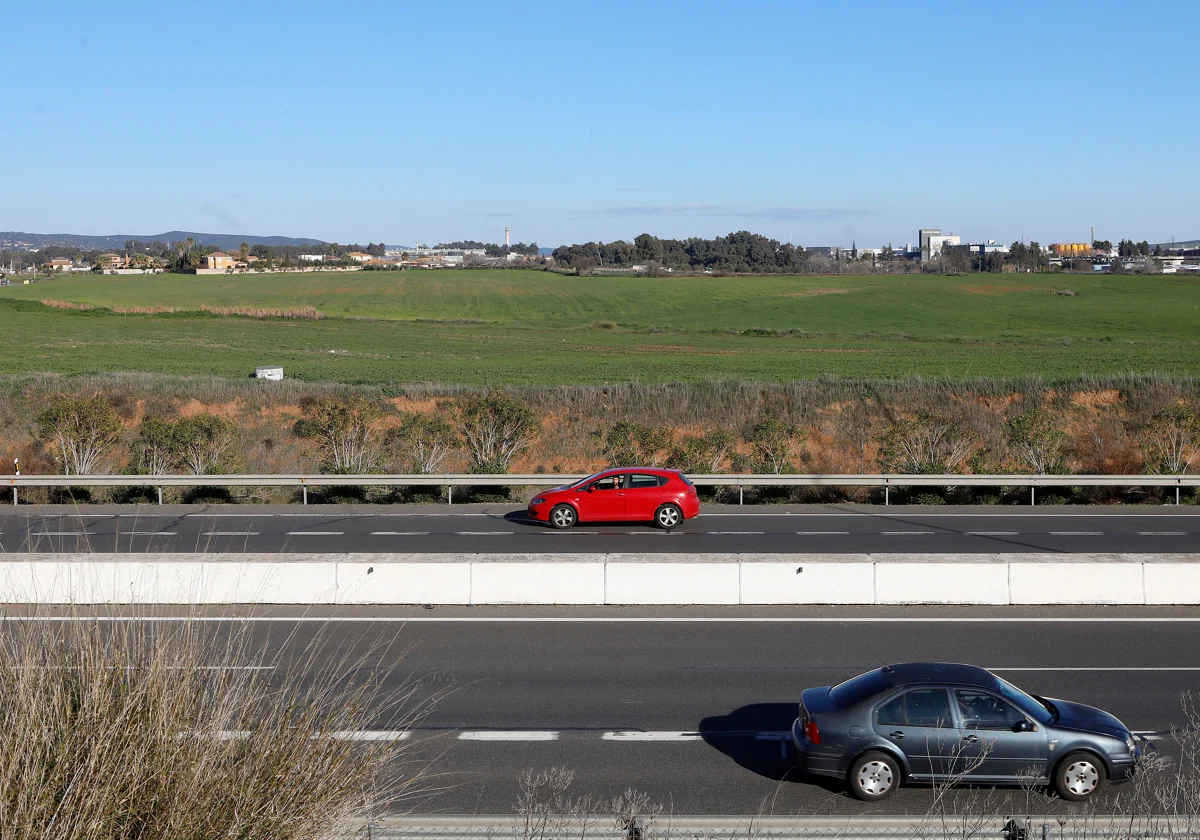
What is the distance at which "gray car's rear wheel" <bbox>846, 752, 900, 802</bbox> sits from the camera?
27.8 feet

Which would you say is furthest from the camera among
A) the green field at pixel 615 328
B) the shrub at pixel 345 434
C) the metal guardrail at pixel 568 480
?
the green field at pixel 615 328

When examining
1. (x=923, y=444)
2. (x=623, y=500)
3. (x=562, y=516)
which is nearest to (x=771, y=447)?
(x=923, y=444)

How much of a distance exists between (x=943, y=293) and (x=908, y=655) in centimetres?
9992

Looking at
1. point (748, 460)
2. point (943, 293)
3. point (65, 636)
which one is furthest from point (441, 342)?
point (65, 636)

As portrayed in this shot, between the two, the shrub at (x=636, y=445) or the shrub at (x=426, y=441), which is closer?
the shrub at (x=636, y=445)

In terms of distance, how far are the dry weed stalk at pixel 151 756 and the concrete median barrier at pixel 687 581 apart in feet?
27.4

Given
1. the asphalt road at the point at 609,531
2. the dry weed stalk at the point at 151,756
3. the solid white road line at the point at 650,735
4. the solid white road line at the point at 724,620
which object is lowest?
the asphalt road at the point at 609,531

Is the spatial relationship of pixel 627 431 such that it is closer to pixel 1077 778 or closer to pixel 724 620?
pixel 724 620

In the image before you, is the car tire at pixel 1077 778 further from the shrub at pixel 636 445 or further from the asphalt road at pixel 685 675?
the shrub at pixel 636 445

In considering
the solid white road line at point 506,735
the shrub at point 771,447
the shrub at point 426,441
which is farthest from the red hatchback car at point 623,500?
the solid white road line at point 506,735

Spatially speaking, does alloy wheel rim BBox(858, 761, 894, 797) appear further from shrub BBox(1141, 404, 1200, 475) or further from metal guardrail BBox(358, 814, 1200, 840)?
shrub BBox(1141, 404, 1200, 475)

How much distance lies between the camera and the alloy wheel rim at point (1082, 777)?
8.38 meters

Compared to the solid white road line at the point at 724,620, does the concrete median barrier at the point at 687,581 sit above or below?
above

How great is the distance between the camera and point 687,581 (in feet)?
47.5
